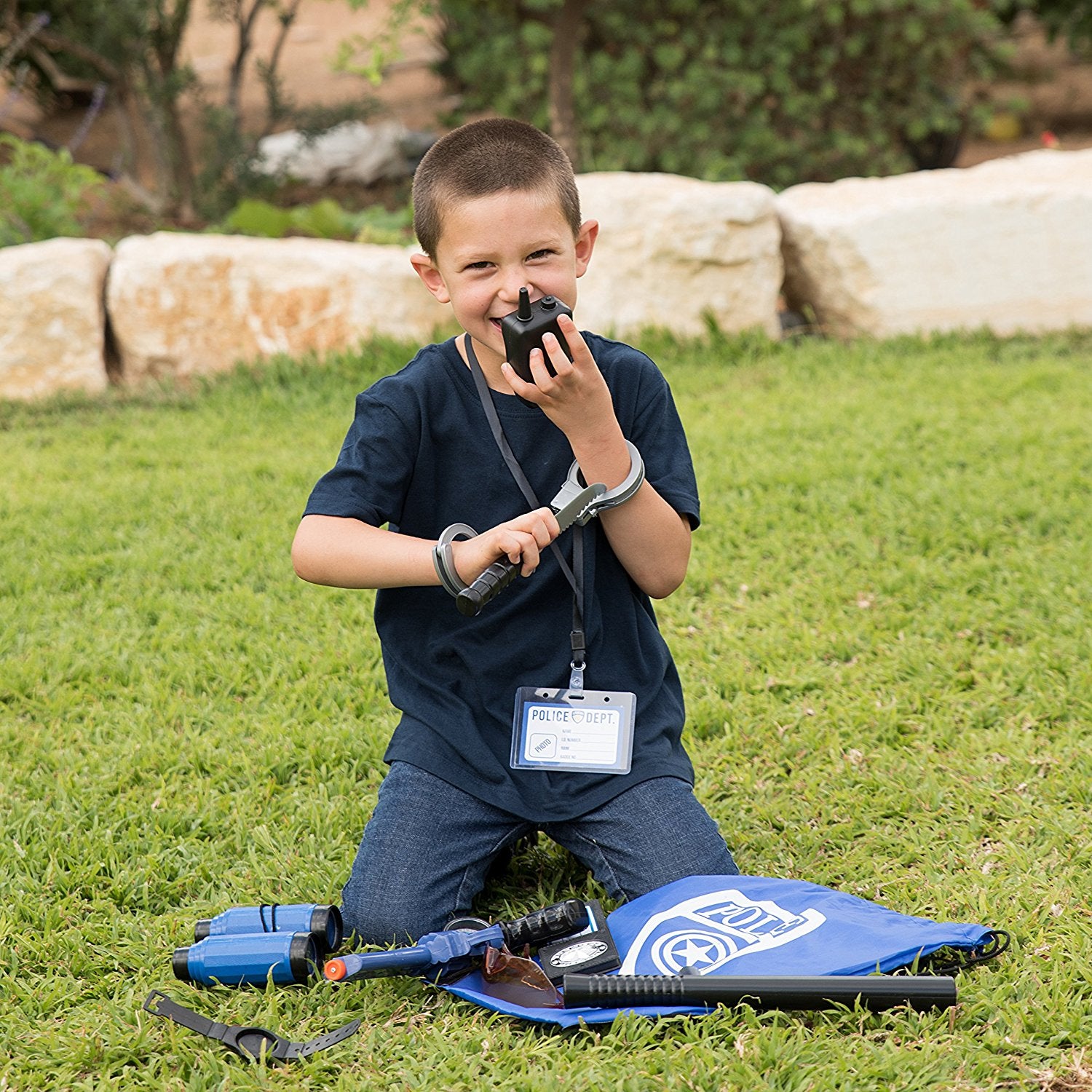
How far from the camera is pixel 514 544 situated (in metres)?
1.96

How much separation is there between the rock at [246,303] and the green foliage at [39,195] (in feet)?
2.29

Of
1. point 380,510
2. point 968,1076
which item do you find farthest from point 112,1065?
point 968,1076

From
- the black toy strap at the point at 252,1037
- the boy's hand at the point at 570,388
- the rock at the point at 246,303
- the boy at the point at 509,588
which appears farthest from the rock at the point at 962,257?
the black toy strap at the point at 252,1037

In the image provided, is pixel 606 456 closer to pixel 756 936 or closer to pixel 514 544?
pixel 514 544

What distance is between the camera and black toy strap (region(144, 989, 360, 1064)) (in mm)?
1931

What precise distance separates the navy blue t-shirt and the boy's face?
0.20 meters

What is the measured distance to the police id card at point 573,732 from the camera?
2.27 m

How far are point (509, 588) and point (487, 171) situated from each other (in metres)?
0.73

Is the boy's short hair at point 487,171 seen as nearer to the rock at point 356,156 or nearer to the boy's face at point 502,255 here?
the boy's face at point 502,255

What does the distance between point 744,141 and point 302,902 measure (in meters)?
6.20

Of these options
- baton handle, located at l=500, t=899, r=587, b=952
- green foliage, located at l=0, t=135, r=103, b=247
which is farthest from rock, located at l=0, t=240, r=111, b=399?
baton handle, located at l=500, t=899, r=587, b=952

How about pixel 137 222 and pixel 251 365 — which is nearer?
pixel 251 365

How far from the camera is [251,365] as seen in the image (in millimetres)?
5547

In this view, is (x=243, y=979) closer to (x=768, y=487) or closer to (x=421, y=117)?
(x=768, y=487)
